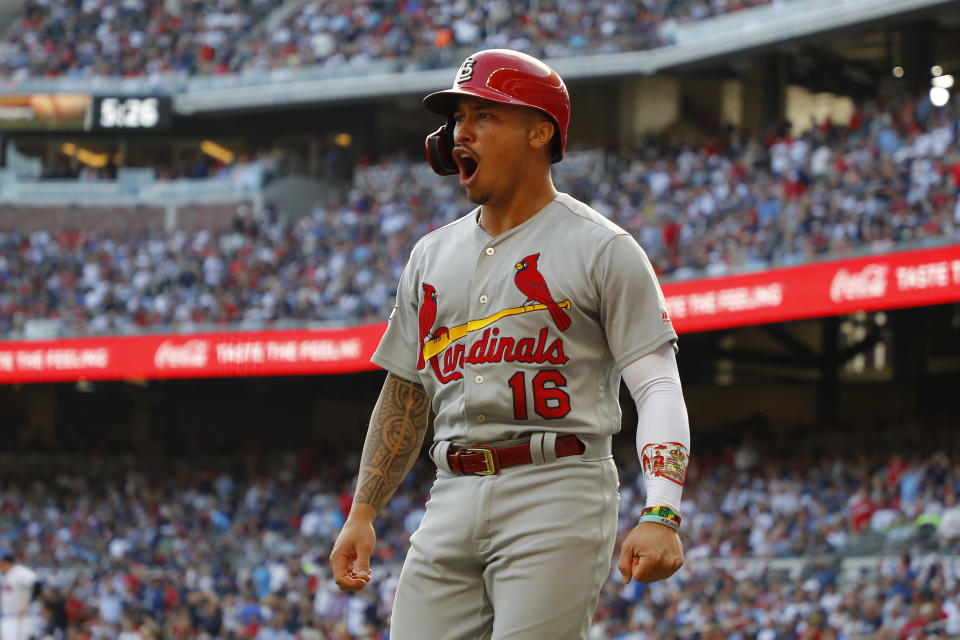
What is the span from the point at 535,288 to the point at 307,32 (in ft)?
79.8

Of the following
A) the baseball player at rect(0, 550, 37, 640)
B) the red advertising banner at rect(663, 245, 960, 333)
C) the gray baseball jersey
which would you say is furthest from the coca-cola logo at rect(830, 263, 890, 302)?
the gray baseball jersey

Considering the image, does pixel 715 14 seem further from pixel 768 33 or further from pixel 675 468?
pixel 675 468

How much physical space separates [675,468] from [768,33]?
19169 millimetres

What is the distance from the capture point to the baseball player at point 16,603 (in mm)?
12825

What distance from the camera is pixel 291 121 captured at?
2875 cm

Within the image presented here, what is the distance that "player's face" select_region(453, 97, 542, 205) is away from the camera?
3.29 m

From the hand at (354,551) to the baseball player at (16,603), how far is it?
1012cm

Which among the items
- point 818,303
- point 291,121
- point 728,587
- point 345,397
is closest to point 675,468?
point 728,587

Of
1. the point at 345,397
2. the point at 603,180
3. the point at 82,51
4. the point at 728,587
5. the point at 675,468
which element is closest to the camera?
the point at 675,468

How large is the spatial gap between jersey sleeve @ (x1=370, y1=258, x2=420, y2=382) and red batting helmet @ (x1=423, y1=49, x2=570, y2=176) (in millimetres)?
465

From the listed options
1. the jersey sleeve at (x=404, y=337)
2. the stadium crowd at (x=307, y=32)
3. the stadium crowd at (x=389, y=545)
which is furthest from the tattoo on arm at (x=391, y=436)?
the stadium crowd at (x=307, y=32)

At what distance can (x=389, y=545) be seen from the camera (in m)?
17.4

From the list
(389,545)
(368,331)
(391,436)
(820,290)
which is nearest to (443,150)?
(391,436)

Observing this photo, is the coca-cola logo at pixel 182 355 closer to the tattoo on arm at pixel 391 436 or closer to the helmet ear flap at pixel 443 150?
the tattoo on arm at pixel 391 436
